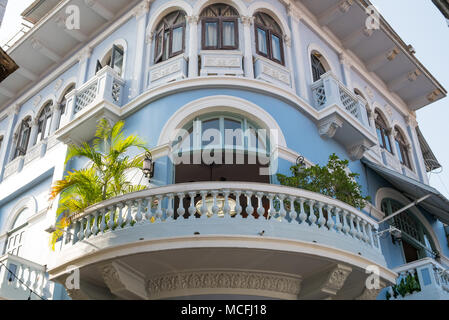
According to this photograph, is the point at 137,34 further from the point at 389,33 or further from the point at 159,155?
the point at 389,33

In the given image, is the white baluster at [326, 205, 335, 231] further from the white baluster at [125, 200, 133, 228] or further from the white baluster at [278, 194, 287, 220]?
the white baluster at [125, 200, 133, 228]

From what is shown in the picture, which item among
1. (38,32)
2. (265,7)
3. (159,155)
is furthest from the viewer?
(38,32)

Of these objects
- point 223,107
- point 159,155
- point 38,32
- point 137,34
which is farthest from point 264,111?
point 38,32

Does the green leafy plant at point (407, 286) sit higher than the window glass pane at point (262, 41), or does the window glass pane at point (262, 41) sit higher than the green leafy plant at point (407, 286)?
the window glass pane at point (262, 41)

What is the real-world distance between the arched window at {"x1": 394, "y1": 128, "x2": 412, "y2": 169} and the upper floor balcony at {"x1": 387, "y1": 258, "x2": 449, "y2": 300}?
5.62 metres

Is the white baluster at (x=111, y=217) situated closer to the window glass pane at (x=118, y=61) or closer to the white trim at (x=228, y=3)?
the window glass pane at (x=118, y=61)

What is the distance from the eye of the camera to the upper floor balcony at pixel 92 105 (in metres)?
11.8

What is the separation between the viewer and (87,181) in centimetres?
997

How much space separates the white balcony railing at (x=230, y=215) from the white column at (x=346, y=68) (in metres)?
5.96

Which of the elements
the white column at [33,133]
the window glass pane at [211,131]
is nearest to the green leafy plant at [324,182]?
the window glass pane at [211,131]

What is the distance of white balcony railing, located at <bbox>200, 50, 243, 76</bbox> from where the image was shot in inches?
462

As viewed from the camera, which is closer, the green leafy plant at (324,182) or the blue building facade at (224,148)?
the blue building facade at (224,148)

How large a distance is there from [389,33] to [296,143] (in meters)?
5.76

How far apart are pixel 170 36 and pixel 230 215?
5.42 metres
